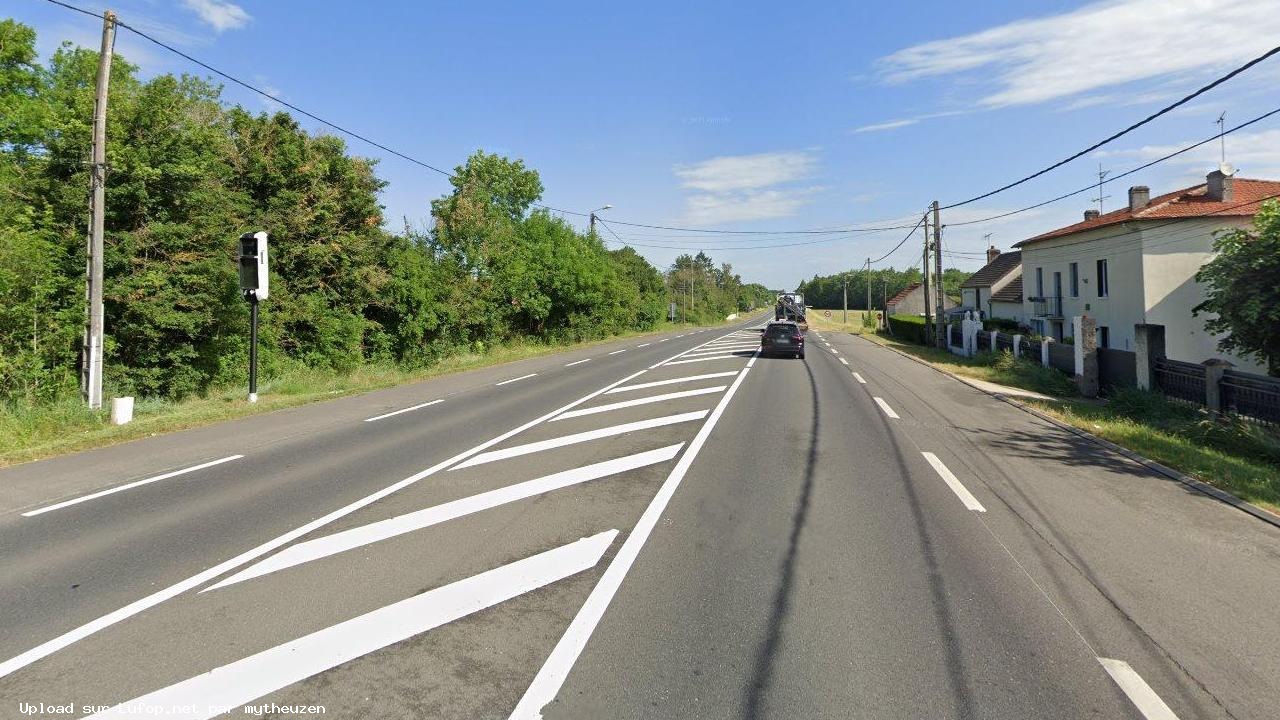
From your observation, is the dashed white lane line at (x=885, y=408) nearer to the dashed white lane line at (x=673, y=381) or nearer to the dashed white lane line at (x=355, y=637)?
the dashed white lane line at (x=673, y=381)

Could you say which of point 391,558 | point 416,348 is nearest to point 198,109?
point 416,348

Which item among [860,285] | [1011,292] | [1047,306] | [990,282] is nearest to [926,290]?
[1047,306]

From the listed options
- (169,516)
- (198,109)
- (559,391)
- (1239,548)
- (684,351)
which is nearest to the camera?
(1239,548)

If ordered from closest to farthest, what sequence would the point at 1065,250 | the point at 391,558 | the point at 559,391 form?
the point at 391,558 < the point at 559,391 < the point at 1065,250

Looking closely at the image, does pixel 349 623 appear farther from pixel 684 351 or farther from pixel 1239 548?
pixel 684 351

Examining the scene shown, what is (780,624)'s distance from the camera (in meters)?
4.14

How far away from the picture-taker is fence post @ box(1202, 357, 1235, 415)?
1288 cm

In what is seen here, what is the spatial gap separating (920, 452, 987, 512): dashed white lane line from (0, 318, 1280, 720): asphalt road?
70 mm

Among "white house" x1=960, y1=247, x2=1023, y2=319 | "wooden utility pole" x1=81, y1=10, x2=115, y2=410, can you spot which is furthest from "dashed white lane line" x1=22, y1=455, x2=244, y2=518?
"white house" x1=960, y1=247, x2=1023, y2=319

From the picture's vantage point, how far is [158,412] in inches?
535

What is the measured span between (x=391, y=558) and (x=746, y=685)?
3081mm

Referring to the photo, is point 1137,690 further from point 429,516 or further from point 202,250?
point 202,250

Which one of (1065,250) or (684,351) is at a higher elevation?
(1065,250)

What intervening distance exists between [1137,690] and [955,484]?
4301mm
